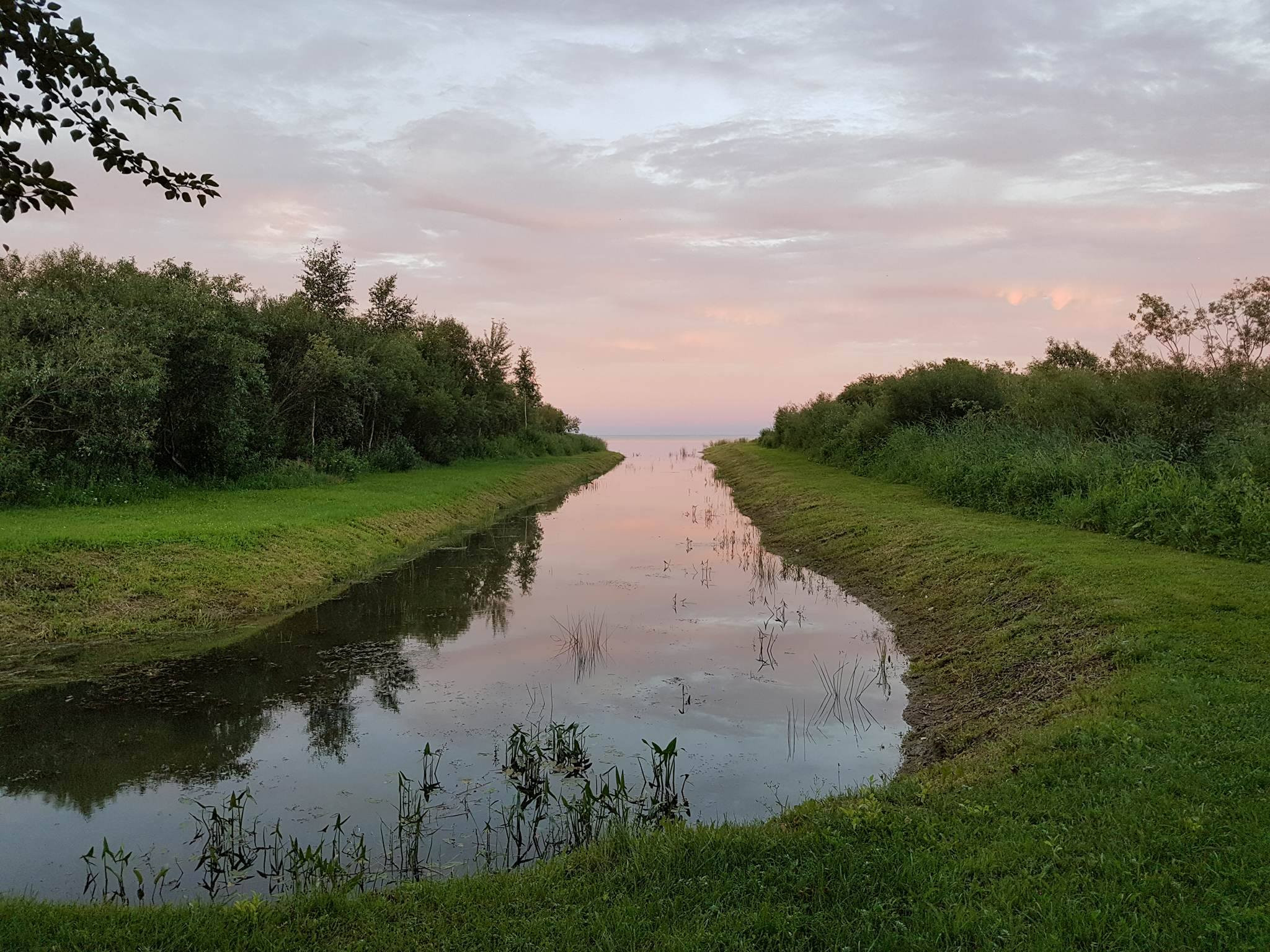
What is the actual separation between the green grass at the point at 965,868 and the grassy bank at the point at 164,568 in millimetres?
→ 8017

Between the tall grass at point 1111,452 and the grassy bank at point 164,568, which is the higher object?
the tall grass at point 1111,452

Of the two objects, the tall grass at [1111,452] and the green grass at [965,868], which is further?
the tall grass at [1111,452]

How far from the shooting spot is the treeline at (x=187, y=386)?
18.3 metres

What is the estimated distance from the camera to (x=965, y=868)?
189 inches

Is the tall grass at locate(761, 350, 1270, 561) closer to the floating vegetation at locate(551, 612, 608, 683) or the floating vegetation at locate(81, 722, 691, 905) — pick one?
the floating vegetation at locate(551, 612, 608, 683)

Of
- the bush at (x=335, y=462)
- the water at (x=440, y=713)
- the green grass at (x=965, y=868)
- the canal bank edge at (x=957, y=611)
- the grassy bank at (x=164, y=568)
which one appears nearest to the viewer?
the green grass at (x=965, y=868)

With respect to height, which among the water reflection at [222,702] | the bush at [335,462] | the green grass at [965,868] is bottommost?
the water reflection at [222,702]

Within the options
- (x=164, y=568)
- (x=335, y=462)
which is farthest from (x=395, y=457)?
(x=164, y=568)

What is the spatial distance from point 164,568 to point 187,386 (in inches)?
444

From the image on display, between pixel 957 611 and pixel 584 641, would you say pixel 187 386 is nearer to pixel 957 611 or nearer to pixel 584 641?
pixel 584 641

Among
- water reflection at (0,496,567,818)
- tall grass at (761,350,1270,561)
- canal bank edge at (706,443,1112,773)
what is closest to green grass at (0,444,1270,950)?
canal bank edge at (706,443,1112,773)

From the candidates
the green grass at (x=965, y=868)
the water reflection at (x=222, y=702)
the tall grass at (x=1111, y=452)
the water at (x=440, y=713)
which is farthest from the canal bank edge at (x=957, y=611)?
the water reflection at (x=222, y=702)

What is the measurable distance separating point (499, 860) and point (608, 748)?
2.45 metres

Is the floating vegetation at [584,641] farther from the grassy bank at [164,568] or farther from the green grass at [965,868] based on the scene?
the grassy bank at [164,568]
